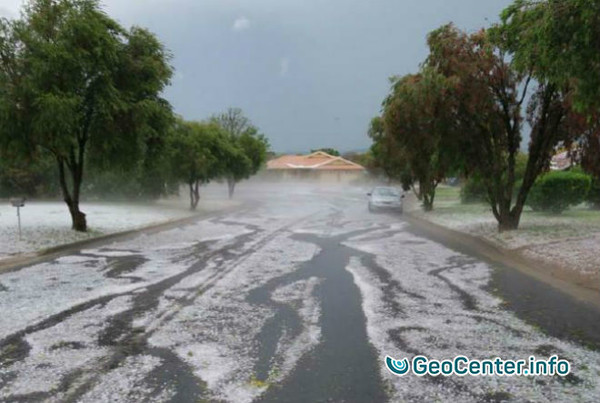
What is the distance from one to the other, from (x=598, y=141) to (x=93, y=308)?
14095 millimetres

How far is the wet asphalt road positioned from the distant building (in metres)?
80.2

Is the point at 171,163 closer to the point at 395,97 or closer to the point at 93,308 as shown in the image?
the point at 395,97

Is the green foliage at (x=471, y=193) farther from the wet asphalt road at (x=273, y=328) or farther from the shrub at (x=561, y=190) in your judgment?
the wet asphalt road at (x=273, y=328)

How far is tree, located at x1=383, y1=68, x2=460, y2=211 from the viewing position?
15.6 m

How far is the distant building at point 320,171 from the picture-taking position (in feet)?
303

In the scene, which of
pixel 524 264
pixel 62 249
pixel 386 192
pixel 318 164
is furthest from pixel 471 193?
pixel 318 164

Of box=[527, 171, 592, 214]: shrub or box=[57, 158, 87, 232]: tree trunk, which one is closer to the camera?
box=[57, 158, 87, 232]: tree trunk

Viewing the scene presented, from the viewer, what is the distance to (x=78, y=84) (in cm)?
1595

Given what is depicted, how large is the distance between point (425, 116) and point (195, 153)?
55.1 ft

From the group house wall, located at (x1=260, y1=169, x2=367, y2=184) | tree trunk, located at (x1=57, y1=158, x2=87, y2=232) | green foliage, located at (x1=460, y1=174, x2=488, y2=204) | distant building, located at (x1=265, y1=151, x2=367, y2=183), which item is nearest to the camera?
tree trunk, located at (x1=57, y1=158, x2=87, y2=232)

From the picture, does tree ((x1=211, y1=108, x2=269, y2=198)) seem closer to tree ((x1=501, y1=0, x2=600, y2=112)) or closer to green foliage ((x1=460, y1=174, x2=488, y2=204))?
green foliage ((x1=460, y1=174, x2=488, y2=204))

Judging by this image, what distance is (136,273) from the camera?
34.5 ft

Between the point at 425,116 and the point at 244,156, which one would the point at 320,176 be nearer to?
the point at 244,156

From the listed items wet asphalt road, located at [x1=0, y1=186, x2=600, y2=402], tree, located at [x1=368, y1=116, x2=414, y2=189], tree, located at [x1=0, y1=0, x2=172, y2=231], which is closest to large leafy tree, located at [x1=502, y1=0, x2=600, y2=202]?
wet asphalt road, located at [x1=0, y1=186, x2=600, y2=402]
